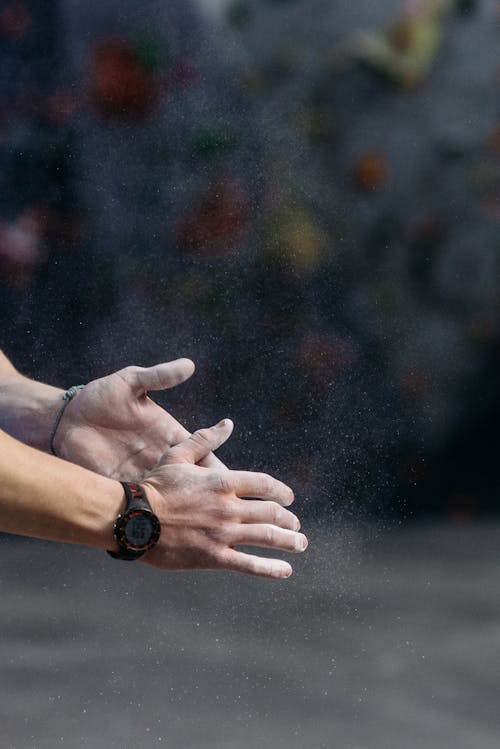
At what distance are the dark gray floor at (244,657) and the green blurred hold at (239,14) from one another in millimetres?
921

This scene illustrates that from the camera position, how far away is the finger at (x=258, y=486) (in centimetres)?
63

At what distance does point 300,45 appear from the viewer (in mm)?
2053

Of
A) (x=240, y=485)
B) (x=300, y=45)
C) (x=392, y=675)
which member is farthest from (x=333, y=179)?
(x=240, y=485)

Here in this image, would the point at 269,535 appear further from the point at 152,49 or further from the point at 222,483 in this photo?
the point at 152,49

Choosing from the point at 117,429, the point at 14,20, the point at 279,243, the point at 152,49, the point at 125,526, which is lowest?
the point at 125,526

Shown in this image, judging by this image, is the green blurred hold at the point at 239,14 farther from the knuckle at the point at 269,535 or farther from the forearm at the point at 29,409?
the knuckle at the point at 269,535

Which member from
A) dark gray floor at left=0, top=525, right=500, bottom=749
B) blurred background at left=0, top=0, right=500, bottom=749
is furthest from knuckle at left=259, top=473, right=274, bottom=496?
blurred background at left=0, top=0, right=500, bottom=749

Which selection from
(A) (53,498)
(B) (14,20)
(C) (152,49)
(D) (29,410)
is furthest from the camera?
(C) (152,49)

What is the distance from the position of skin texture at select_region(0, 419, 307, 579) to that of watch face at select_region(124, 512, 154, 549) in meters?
0.01

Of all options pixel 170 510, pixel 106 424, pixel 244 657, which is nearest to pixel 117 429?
pixel 106 424

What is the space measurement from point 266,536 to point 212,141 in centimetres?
155

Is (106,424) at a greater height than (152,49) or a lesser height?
lesser

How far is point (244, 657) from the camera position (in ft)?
4.76

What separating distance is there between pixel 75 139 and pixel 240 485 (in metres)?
1.44
